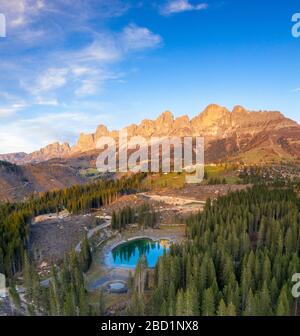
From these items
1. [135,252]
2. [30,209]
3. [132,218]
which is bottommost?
[135,252]

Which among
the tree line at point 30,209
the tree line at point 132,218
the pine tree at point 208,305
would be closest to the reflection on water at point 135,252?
the tree line at point 132,218

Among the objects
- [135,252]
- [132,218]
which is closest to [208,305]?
[135,252]

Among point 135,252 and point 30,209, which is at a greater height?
point 30,209

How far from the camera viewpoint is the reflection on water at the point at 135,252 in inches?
3366

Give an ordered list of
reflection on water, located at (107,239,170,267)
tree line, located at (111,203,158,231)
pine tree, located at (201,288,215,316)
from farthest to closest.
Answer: tree line, located at (111,203,158,231) < reflection on water, located at (107,239,170,267) < pine tree, located at (201,288,215,316)

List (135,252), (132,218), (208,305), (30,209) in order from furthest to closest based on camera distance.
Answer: (30,209), (132,218), (135,252), (208,305)

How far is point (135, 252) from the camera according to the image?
3740 inches

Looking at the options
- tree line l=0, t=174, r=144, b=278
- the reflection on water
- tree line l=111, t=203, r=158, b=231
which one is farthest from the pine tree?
tree line l=111, t=203, r=158, b=231

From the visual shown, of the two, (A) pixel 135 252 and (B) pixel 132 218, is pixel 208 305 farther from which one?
(B) pixel 132 218

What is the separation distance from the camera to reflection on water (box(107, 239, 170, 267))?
85500 mm

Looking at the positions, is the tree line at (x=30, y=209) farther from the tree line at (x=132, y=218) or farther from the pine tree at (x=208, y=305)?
the pine tree at (x=208, y=305)

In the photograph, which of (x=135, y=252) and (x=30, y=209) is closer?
(x=135, y=252)

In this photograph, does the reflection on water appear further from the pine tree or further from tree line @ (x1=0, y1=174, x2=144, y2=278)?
the pine tree
